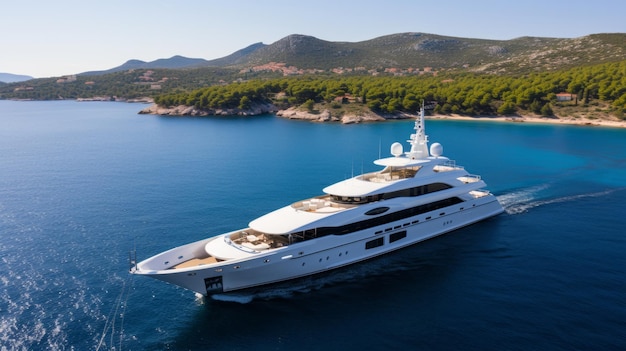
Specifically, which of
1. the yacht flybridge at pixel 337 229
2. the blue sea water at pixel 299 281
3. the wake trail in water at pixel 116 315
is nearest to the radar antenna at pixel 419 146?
the yacht flybridge at pixel 337 229

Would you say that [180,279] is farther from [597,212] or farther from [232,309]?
[597,212]

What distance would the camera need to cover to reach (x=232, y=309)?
22.1 m

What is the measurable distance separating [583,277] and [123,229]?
109 feet

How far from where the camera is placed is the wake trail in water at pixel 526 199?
124ft

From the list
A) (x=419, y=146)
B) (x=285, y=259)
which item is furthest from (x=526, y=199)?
(x=285, y=259)

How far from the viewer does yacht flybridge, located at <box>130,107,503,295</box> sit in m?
23.0

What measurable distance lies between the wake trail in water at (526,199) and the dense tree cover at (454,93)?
68116 mm

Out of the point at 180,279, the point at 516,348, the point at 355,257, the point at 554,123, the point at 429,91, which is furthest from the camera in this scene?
the point at 429,91

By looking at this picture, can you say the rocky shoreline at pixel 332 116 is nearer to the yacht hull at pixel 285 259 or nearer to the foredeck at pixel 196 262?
the yacht hull at pixel 285 259

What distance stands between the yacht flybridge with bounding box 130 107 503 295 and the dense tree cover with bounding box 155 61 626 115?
8005 centimetres

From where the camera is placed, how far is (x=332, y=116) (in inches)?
4299

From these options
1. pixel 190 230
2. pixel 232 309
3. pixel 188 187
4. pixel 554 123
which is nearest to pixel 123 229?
pixel 190 230

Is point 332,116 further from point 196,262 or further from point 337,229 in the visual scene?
point 196,262

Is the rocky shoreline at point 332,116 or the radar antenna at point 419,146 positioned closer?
the radar antenna at point 419,146
